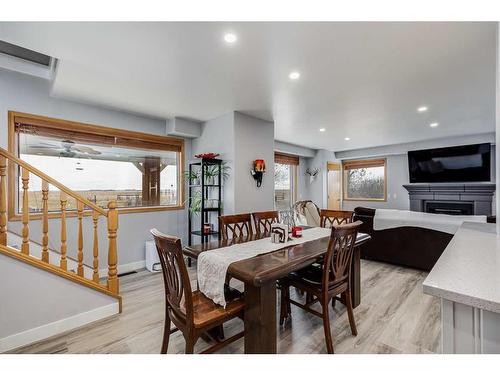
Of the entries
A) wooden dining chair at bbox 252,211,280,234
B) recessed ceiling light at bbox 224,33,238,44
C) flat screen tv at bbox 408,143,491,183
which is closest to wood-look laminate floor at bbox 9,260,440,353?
wooden dining chair at bbox 252,211,280,234

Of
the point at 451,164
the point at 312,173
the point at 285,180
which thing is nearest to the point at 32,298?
the point at 285,180

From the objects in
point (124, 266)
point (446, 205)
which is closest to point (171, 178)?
point (124, 266)

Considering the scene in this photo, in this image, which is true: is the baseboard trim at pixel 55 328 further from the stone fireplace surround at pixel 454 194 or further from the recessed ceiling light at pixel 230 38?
the stone fireplace surround at pixel 454 194

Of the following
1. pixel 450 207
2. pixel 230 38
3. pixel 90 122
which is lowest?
pixel 450 207

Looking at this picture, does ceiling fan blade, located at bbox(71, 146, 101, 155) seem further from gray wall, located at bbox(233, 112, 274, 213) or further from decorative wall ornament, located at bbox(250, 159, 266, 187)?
decorative wall ornament, located at bbox(250, 159, 266, 187)

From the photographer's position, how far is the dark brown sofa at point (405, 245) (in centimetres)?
341

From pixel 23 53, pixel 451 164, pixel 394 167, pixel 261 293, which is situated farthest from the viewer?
pixel 394 167

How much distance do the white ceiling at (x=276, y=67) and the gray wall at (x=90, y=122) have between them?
231mm

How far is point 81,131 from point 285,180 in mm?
5186

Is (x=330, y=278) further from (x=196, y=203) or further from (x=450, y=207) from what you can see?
(x=450, y=207)

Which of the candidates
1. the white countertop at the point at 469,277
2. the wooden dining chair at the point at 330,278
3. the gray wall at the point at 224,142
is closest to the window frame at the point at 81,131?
the gray wall at the point at 224,142

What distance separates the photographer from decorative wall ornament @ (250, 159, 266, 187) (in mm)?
3959

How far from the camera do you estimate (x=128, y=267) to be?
3762 millimetres
